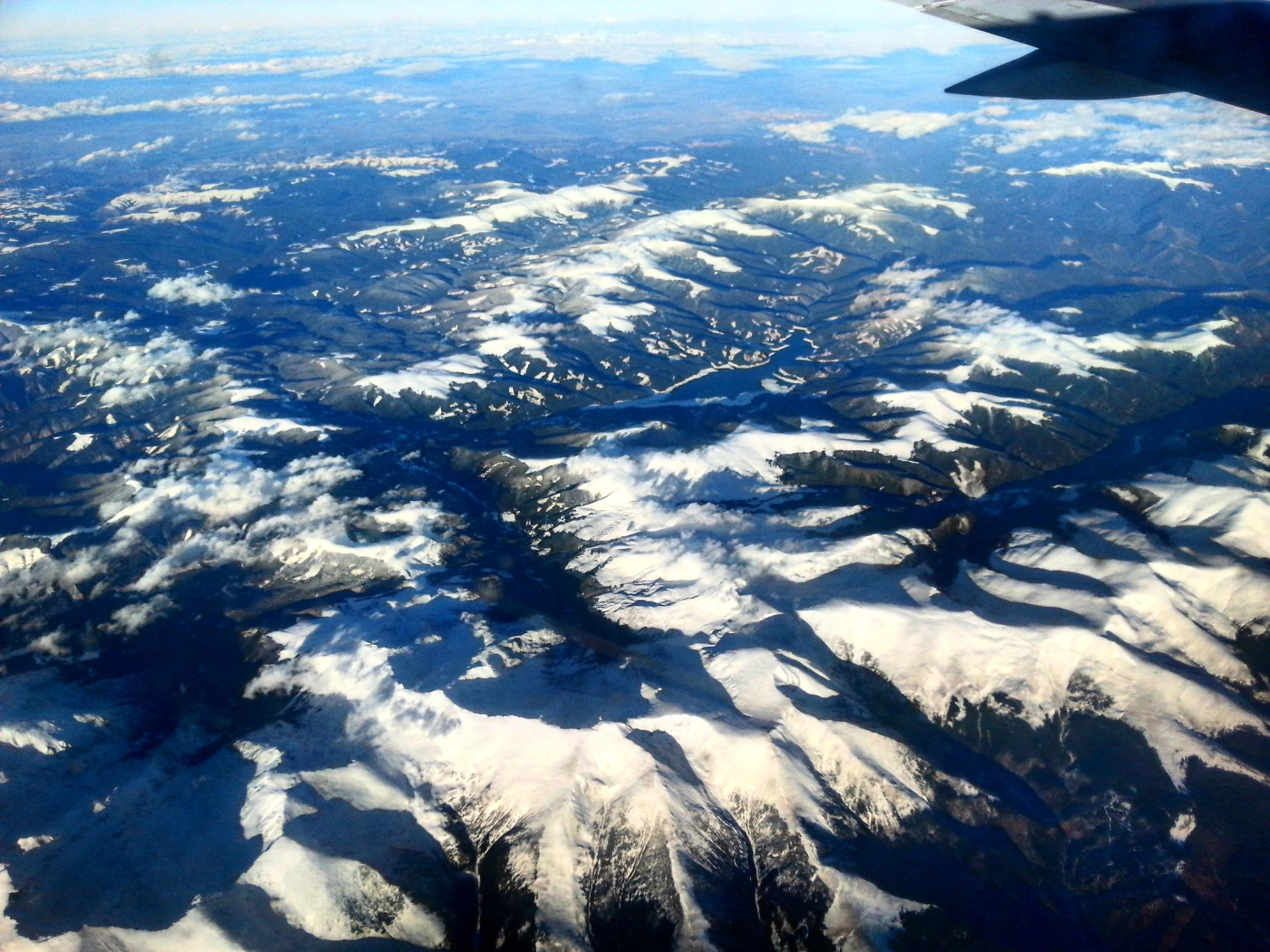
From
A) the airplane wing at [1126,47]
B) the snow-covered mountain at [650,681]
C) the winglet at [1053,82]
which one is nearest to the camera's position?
the airplane wing at [1126,47]

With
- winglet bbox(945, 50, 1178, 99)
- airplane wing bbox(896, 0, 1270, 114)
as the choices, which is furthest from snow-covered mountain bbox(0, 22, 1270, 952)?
winglet bbox(945, 50, 1178, 99)

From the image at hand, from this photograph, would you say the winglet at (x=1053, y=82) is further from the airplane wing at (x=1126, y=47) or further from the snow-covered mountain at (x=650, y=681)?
the snow-covered mountain at (x=650, y=681)

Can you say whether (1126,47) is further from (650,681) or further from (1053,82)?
(650,681)

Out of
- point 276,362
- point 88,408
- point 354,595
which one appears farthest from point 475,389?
point 88,408

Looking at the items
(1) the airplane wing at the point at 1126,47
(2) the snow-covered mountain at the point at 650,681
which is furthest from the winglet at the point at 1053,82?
(2) the snow-covered mountain at the point at 650,681

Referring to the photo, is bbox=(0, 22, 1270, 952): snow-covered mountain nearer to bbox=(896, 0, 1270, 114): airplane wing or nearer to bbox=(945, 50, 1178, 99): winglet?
bbox=(896, 0, 1270, 114): airplane wing

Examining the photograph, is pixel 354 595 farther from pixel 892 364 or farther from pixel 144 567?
pixel 892 364

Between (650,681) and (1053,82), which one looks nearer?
(1053,82)

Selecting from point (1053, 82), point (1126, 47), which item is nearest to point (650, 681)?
point (1053, 82)
